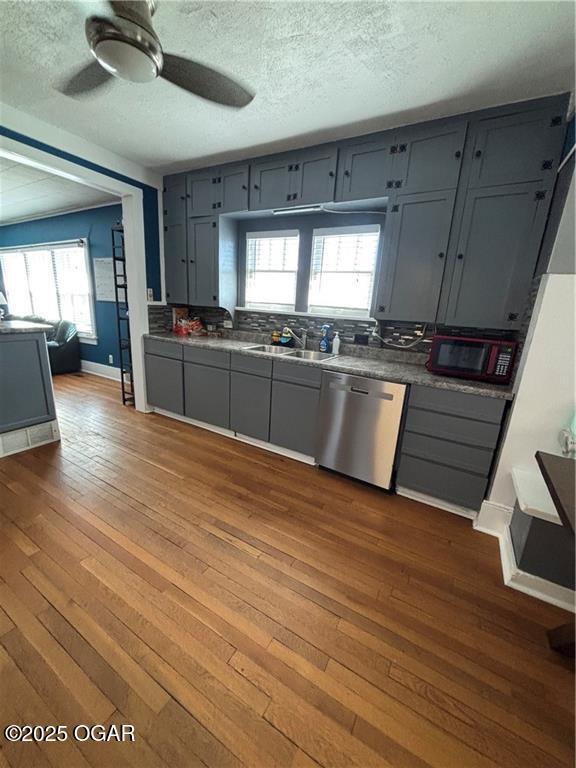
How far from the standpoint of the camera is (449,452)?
6.70 ft

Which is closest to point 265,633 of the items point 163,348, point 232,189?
point 163,348

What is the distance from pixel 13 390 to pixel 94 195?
10.2 feet

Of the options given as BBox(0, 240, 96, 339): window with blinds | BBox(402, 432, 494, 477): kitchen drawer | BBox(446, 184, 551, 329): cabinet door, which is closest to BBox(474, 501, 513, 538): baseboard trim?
BBox(402, 432, 494, 477): kitchen drawer

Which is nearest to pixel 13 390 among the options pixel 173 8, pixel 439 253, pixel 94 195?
pixel 173 8

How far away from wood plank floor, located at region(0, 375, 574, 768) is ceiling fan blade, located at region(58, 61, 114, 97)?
2.43 metres

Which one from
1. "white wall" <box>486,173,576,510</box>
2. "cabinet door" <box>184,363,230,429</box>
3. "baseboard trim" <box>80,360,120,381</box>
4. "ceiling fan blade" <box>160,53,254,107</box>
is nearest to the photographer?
"ceiling fan blade" <box>160,53,254,107</box>

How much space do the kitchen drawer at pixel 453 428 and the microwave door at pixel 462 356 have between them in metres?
0.36

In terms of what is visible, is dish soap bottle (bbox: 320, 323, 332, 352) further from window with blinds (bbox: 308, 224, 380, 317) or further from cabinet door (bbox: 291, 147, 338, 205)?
cabinet door (bbox: 291, 147, 338, 205)

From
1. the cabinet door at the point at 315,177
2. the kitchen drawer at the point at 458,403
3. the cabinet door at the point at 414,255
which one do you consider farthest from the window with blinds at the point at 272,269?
the kitchen drawer at the point at 458,403

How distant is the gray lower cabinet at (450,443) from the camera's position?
1.92m

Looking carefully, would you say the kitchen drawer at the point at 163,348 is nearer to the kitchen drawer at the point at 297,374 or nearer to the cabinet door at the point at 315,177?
the kitchen drawer at the point at 297,374

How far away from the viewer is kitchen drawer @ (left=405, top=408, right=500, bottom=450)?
1.91m

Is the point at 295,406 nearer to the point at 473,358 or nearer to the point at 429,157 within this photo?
the point at 473,358

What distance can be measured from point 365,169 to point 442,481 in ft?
7.86
